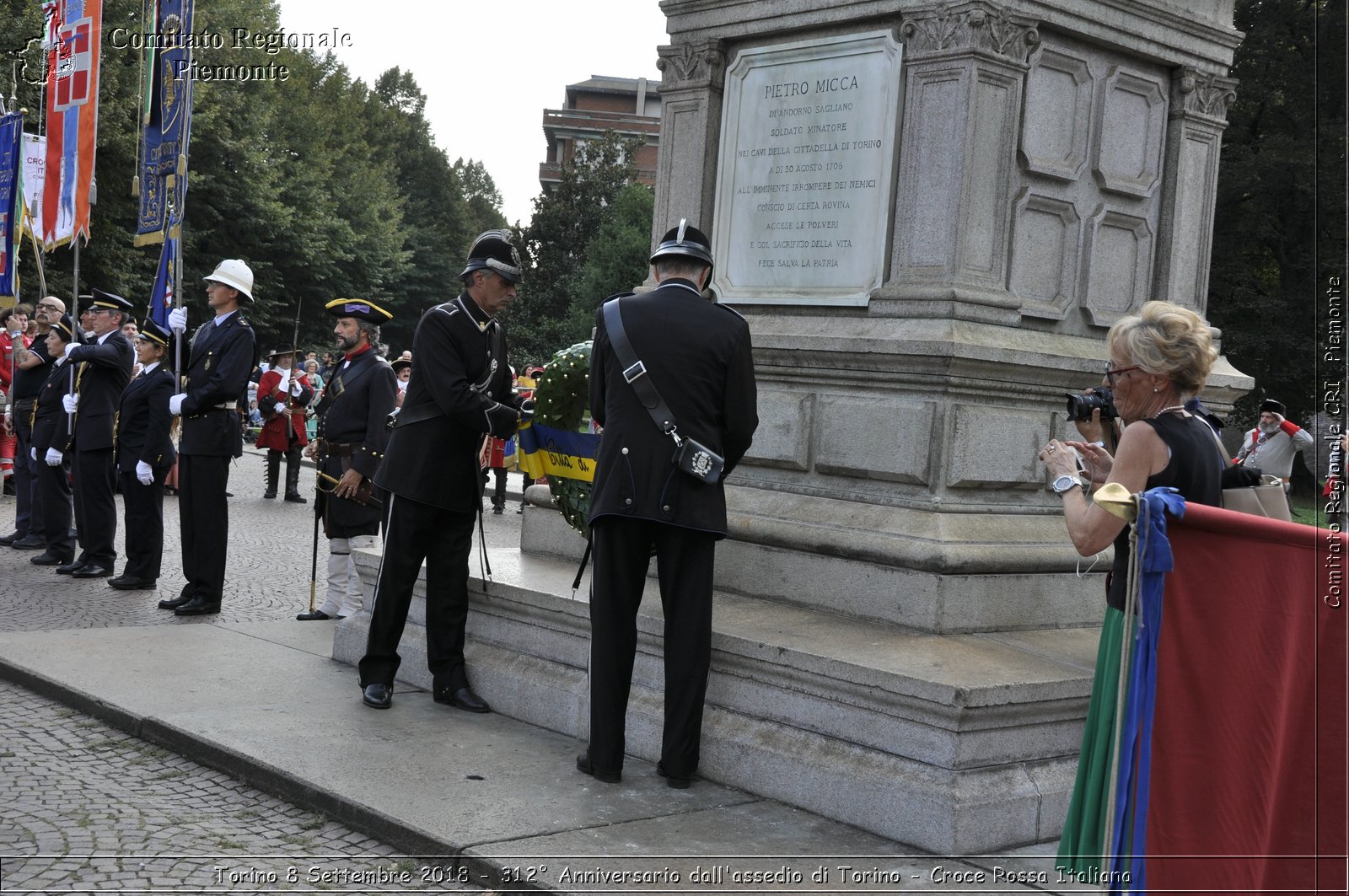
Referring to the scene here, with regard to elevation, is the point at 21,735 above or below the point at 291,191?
below

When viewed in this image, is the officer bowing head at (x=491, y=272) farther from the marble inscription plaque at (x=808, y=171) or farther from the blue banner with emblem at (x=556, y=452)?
the marble inscription plaque at (x=808, y=171)

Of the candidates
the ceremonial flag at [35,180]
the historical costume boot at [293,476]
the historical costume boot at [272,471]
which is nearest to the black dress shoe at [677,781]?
the ceremonial flag at [35,180]

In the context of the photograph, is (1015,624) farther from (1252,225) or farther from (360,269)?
(360,269)

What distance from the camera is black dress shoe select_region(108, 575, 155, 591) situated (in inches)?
399

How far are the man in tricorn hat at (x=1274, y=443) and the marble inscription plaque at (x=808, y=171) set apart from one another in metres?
9.52

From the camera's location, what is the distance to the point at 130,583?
10.1 metres

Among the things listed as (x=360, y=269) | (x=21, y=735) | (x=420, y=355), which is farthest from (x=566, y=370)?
(x=360, y=269)

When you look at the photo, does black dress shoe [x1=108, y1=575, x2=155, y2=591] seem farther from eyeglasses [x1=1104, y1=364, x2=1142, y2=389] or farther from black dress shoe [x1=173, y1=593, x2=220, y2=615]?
eyeglasses [x1=1104, y1=364, x2=1142, y2=389]

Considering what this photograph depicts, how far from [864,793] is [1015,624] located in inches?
55.3

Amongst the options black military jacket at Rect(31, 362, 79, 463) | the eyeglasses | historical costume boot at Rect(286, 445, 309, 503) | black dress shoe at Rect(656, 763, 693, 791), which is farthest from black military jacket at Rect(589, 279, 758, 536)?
historical costume boot at Rect(286, 445, 309, 503)

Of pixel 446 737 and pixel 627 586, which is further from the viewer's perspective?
pixel 446 737

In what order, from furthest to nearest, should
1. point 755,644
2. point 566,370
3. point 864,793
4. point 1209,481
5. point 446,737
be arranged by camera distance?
point 566,370 < point 446,737 < point 755,644 < point 864,793 < point 1209,481

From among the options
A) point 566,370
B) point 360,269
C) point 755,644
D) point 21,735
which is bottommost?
point 21,735

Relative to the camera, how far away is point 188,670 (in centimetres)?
696
